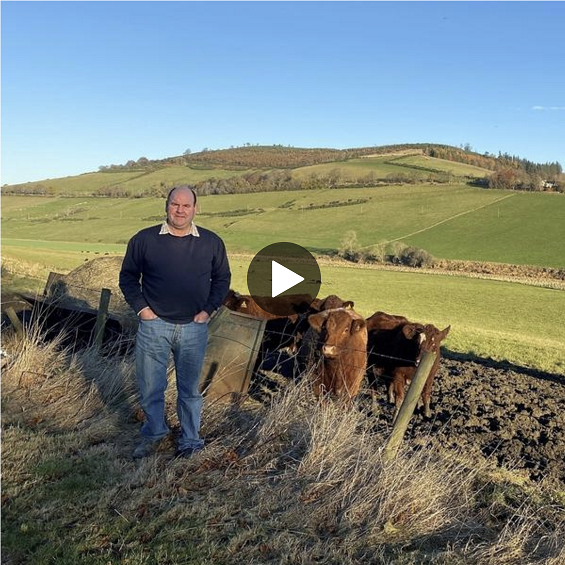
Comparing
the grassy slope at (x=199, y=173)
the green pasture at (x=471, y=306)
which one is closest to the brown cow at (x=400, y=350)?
the green pasture at (x=471, y=306)

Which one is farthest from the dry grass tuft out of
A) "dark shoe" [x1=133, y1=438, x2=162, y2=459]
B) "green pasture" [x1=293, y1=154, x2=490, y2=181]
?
"green pasture" [x1=293, y1=154, x2=490, y2=181]

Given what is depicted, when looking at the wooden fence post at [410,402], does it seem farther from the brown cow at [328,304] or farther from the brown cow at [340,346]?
the brown cow at [328,304]

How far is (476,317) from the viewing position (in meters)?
24.3

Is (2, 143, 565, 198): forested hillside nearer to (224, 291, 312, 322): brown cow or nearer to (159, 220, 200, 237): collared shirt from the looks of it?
(224, 291, 312, 322): brown cow

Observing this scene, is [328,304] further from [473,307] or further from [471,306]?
[471,306]

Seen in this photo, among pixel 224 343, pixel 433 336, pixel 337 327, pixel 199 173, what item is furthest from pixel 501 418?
pixel 199 173

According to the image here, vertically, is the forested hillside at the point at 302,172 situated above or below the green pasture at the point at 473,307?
above

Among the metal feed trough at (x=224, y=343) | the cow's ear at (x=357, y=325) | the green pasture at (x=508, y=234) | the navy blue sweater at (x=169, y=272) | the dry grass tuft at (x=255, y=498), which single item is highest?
the green pasture at (x=508, y=234)

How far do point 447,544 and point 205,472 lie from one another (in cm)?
184

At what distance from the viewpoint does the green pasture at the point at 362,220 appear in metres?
55.0

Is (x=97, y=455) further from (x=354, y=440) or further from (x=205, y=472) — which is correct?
(x=354, y=440)

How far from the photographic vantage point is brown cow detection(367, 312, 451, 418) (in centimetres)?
825

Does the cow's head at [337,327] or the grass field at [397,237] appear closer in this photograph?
the cow's head at [337,327]

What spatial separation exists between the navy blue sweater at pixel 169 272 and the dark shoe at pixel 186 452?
105 cm
